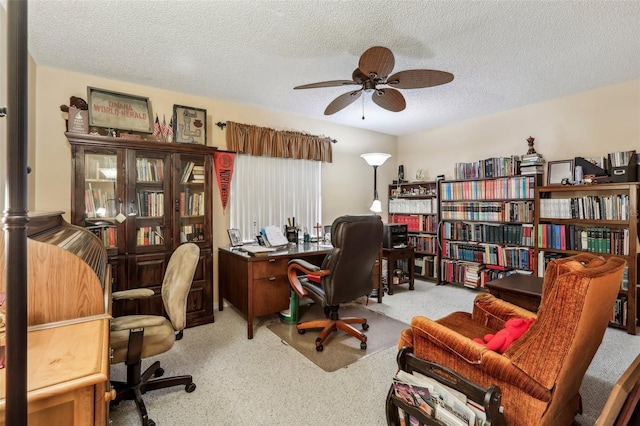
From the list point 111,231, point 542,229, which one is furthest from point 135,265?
point 542,229

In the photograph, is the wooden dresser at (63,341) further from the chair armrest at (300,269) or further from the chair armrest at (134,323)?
the chair armrest at (300,269)

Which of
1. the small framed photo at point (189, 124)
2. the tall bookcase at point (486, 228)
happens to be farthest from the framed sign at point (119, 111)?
the tall bookcase at point (486, 228)

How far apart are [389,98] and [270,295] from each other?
2.02 meters

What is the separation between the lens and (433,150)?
15.6ft

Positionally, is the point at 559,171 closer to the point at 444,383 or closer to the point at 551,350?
→ the point at 551,350

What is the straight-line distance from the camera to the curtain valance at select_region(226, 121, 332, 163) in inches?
137

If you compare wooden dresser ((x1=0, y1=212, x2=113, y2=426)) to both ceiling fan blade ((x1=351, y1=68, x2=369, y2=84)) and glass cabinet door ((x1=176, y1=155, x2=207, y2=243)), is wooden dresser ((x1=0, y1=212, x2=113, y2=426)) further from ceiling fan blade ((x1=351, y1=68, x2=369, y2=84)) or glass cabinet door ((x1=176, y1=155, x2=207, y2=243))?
ceiling fan blade ((x1=351, y1=68, x2=369, y2=84))

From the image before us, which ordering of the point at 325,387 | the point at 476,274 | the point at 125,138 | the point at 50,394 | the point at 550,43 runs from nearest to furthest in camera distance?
the point at 50,394 < the point at 325,387 < the point at 550,43 < the point at 125,138 < the point at 476,274

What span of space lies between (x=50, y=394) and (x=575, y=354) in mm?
1763

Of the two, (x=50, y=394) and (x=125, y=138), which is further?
(x=125, y=138)

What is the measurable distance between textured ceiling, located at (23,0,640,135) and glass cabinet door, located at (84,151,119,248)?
833 millimetres

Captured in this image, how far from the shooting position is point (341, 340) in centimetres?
262

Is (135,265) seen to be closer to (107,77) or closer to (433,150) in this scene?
(107,77)

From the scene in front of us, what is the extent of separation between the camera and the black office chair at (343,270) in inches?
91.9
